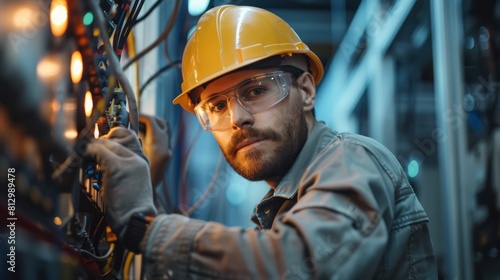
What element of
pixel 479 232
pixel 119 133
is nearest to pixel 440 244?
pixel 479 232

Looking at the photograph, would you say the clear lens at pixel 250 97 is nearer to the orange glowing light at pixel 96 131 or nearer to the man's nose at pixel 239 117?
the man's nose at pixel 239 117

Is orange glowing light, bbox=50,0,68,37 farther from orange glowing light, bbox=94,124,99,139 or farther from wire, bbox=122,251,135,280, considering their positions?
wire, bbox=122,251,135,280

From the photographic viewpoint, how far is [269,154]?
6.08 ft

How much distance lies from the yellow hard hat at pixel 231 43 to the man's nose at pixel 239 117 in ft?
0.41

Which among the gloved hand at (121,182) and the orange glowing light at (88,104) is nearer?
the gloved hand at (121,182)

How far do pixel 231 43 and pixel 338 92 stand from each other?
585cm

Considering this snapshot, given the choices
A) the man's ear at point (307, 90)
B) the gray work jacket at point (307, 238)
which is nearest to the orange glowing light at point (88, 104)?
the gray work jacket at point (307, 238)

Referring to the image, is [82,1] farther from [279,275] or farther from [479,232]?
[479,232]

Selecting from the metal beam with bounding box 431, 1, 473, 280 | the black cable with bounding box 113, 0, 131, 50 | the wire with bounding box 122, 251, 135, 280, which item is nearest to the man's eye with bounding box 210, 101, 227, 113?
the black cable with bounding box 113, 0, 131, 50

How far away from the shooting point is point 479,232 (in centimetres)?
371

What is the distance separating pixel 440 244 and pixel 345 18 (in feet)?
8.18

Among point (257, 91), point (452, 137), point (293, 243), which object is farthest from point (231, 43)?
point (452, 137)

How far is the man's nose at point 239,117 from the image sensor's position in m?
1.84

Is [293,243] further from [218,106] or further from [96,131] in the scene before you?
[218,106]
